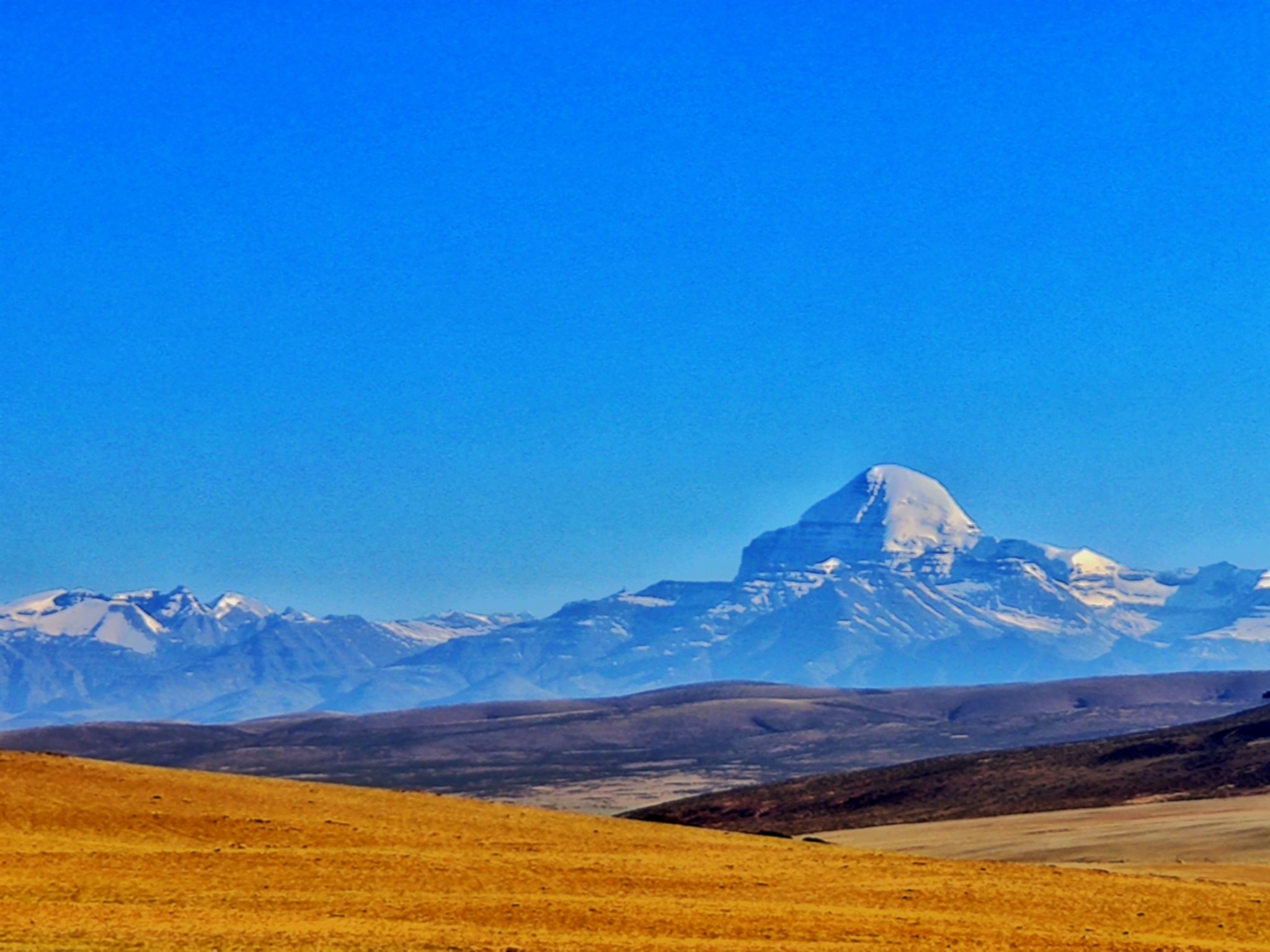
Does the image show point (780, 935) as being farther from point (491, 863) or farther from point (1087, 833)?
point (1087, 833)

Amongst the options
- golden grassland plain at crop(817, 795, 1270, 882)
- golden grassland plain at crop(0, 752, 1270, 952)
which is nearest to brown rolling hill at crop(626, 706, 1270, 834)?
golden grassland plain at crop(817, 795, 1270, 882)

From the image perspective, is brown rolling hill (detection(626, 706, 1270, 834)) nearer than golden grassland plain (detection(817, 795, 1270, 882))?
No

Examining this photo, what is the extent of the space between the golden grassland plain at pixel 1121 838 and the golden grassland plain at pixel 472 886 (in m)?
8.42

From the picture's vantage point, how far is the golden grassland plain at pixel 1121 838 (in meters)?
49.4

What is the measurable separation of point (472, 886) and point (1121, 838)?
30.1 m

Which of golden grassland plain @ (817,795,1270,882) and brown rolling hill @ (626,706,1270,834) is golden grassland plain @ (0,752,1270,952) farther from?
brown rolling hill @ (626,706,1270,834)

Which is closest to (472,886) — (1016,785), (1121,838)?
(1121,838)

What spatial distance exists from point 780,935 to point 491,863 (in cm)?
928

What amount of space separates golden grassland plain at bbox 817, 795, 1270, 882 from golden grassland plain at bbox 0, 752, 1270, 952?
842cm

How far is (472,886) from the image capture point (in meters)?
35.0

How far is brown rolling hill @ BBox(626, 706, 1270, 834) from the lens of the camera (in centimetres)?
8169

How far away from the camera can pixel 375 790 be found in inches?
2013

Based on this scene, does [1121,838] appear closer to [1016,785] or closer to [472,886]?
[472,886]

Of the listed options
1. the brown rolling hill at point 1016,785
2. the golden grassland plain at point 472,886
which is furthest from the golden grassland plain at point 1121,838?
the golden grassland plain at point 472,886
